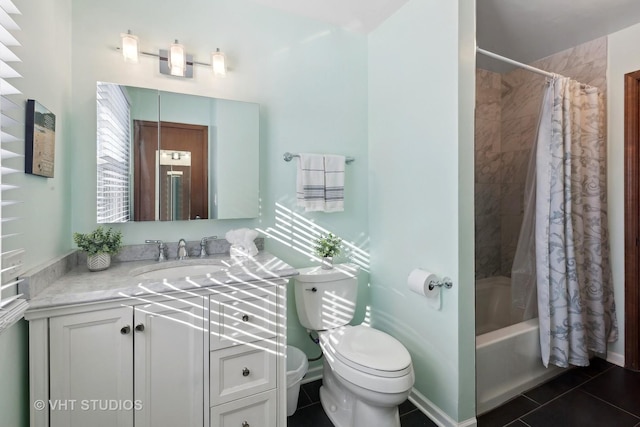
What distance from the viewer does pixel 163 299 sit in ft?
4.20

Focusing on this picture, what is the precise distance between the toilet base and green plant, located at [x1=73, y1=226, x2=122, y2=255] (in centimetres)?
137

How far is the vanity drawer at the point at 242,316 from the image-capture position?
1372 mm

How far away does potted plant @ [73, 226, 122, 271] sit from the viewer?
146cm

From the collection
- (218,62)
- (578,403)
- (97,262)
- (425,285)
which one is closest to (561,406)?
(578,403)

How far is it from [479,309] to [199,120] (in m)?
2.68

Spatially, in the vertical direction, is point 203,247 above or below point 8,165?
below

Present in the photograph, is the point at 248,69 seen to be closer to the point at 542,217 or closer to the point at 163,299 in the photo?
the point at 163,299

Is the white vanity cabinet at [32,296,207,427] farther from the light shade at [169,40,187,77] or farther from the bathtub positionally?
the bathtub

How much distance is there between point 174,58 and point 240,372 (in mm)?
1736

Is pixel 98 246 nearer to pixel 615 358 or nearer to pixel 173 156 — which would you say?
pixel 173 156

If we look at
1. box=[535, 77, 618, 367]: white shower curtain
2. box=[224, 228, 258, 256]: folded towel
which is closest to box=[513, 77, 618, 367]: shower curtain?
box=[535, 77, 618, 367]: white shower curtain

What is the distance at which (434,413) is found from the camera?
1772 mm

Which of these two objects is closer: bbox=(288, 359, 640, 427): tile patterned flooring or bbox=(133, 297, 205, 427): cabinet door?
bbox=(133, 297, 205, 427): cabinet door

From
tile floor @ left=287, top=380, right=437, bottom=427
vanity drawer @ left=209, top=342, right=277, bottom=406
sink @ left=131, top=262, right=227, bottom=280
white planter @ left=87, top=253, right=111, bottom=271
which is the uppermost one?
white planter @ left=87, top=253, right=111, bottom=271
